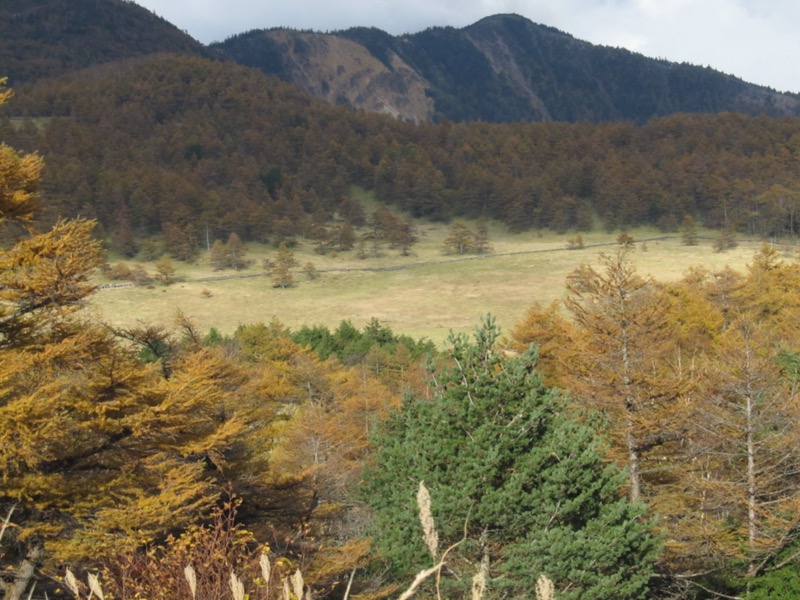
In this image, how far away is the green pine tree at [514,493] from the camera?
33.2 ft

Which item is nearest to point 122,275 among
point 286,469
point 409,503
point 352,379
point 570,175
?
point 352,379

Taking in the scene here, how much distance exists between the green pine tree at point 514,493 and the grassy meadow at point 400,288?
44957mm

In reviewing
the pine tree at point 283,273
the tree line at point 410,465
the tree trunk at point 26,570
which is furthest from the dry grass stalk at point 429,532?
the pine tree at point 283,273

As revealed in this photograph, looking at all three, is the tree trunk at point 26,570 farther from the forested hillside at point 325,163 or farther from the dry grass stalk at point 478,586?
the forested hillside at point 325,163

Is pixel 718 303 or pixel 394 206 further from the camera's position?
pixel 394 206

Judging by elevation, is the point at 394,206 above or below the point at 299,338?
above

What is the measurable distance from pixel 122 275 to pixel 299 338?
132 feet

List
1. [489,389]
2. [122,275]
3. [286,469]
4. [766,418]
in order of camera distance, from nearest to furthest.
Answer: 1. [489,389]
2. [766,418]
3. [286,469]
4. [122,275]

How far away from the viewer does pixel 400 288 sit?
78.8 metres

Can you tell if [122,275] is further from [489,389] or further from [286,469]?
[489,389]

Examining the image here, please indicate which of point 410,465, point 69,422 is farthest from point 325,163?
point 69,422

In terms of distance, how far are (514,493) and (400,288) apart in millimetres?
68703

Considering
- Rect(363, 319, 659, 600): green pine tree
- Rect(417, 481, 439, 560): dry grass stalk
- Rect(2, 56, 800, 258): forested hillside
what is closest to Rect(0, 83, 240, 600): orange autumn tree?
Rect(363, 319, 659, 600): green pine tree

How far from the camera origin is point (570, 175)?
13325 centimetres
